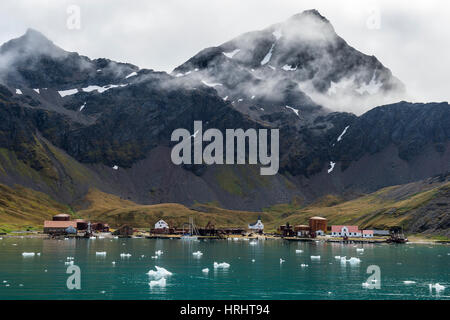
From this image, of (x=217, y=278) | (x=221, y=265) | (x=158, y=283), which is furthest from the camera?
(x=221, y=265)

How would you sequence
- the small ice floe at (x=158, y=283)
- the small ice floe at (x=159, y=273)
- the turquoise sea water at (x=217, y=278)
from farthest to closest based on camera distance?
1. the small ice floe at (x=159, y=273)
2. the small ice floe at (x=158, y=283)
3. the turquoise sea water at (x=217, y=278)

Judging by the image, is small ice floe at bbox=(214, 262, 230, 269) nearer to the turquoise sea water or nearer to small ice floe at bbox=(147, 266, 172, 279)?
the turquoise sea water

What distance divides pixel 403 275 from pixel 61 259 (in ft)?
226

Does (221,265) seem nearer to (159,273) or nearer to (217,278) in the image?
(217,278)

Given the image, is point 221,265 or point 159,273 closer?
point 159,273

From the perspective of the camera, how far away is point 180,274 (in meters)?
94.2

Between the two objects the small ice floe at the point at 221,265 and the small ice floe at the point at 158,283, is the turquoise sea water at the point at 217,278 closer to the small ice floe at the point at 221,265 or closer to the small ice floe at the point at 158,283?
the small ice floe at the point at 158,283

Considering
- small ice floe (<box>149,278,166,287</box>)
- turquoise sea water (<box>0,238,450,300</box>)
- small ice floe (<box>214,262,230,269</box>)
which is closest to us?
→ turquoise sea water (<box>0,238,450,300</box>)

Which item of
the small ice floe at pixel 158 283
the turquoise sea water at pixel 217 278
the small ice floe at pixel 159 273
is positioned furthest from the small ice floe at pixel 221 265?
the small ice floe at pixel 158 283

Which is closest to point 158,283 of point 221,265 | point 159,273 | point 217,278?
point 159,273

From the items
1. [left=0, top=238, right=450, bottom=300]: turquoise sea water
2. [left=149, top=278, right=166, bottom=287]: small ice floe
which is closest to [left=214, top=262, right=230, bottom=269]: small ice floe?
[left=0, top=238, right=450, bottom=300]: turquoise sea water

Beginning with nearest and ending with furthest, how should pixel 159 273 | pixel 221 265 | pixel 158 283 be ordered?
pixel 158 283 < pixel 159 273 < pixel 221 265
